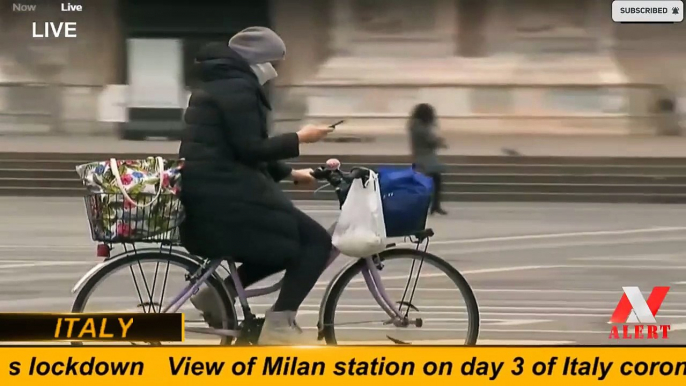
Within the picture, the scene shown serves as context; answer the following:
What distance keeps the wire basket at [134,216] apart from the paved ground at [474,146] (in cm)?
29

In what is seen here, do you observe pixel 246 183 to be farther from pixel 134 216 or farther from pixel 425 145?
pixel 425 145

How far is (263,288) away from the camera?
396cm

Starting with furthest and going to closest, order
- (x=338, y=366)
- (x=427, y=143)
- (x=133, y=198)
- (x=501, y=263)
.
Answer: (x=501, y=263), (x=427, y=143), (x=338, y=366), (x=133, y=198)

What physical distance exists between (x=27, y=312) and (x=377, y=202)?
123 cm

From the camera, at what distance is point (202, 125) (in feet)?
12.2

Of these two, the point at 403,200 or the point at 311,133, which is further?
the point at 403,200

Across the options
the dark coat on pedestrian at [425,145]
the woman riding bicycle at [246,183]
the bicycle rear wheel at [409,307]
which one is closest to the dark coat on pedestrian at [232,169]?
the woman riding bicycle at [246,183]

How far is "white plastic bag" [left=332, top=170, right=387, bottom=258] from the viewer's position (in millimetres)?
3824

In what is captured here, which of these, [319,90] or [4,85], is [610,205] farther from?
[4,85]

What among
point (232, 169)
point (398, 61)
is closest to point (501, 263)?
point (398, 61)

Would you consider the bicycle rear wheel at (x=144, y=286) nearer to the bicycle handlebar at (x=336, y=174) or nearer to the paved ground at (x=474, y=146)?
the paved ground at (x=474, y=146)

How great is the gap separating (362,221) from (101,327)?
920mm

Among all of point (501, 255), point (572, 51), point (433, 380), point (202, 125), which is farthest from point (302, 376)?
point (572, 51)

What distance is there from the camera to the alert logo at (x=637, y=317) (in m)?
4.02
